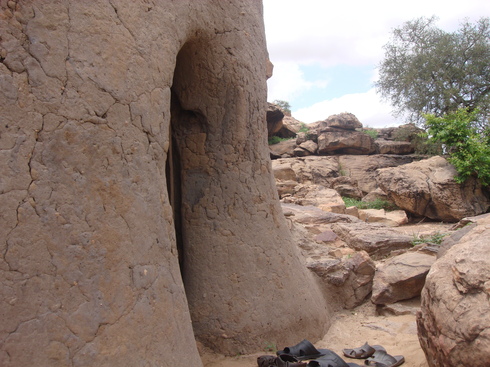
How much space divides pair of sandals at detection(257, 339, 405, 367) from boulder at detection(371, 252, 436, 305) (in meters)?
0.83

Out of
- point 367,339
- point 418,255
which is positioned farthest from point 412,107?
point 367,339

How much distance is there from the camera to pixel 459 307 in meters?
2.14

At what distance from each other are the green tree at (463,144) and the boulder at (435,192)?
223 millimetres

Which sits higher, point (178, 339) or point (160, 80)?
point (160, 80)

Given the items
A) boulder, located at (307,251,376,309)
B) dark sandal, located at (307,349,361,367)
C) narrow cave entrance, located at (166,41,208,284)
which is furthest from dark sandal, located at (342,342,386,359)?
narrow cave entrance, located at (166,41,208,284)

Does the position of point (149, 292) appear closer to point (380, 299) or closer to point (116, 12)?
point (116, 12)

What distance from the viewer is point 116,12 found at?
1.88 meters

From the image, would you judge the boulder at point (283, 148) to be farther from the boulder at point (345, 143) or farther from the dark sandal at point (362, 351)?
the dark sandal at point (362, 351)

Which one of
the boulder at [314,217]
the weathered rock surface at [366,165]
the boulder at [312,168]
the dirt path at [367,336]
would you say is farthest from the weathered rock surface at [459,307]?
the weathered rock surface at [366,165]

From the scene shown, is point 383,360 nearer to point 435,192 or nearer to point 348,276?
point 348,276

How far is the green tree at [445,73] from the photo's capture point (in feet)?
45.8

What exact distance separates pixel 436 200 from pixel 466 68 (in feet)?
23.7

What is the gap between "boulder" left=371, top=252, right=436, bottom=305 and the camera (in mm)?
3803

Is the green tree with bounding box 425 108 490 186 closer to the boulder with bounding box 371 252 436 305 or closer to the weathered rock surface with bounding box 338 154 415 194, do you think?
the weathered rock surface with bounding box 338 154 415 194
